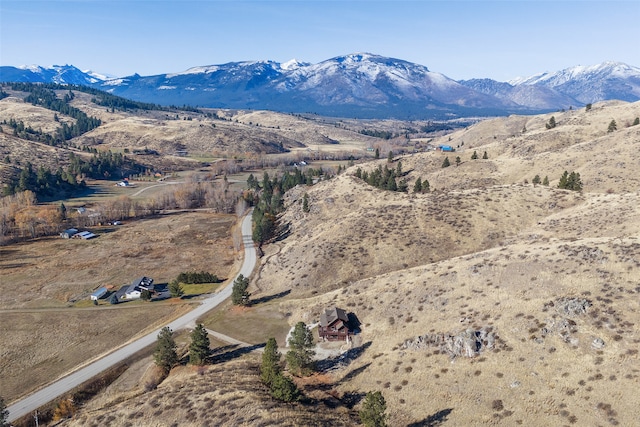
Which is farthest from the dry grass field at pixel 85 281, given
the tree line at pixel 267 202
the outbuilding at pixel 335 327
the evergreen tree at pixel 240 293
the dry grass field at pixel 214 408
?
the outbuilding at pixel 335 327

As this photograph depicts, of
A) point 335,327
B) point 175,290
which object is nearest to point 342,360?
point 335,327

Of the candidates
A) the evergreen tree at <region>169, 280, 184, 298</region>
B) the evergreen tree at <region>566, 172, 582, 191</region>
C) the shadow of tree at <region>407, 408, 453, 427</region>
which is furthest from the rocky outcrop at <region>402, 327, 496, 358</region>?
the evergreen tree at <region>566, 172, 582, 191</region>

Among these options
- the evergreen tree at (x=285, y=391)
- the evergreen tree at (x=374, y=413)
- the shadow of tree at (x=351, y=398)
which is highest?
the evergreen tree at (x=374, y=413)

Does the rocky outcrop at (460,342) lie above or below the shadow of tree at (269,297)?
above

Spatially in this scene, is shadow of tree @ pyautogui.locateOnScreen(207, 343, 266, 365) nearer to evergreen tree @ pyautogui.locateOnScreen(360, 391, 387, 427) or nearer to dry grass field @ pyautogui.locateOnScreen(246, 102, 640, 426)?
dry grass field @ pyautogui.locateOnScreen(246, 102, 640, 426)

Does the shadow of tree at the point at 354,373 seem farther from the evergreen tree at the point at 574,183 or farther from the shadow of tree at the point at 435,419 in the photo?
the evergreen tree at the point at 574,183
